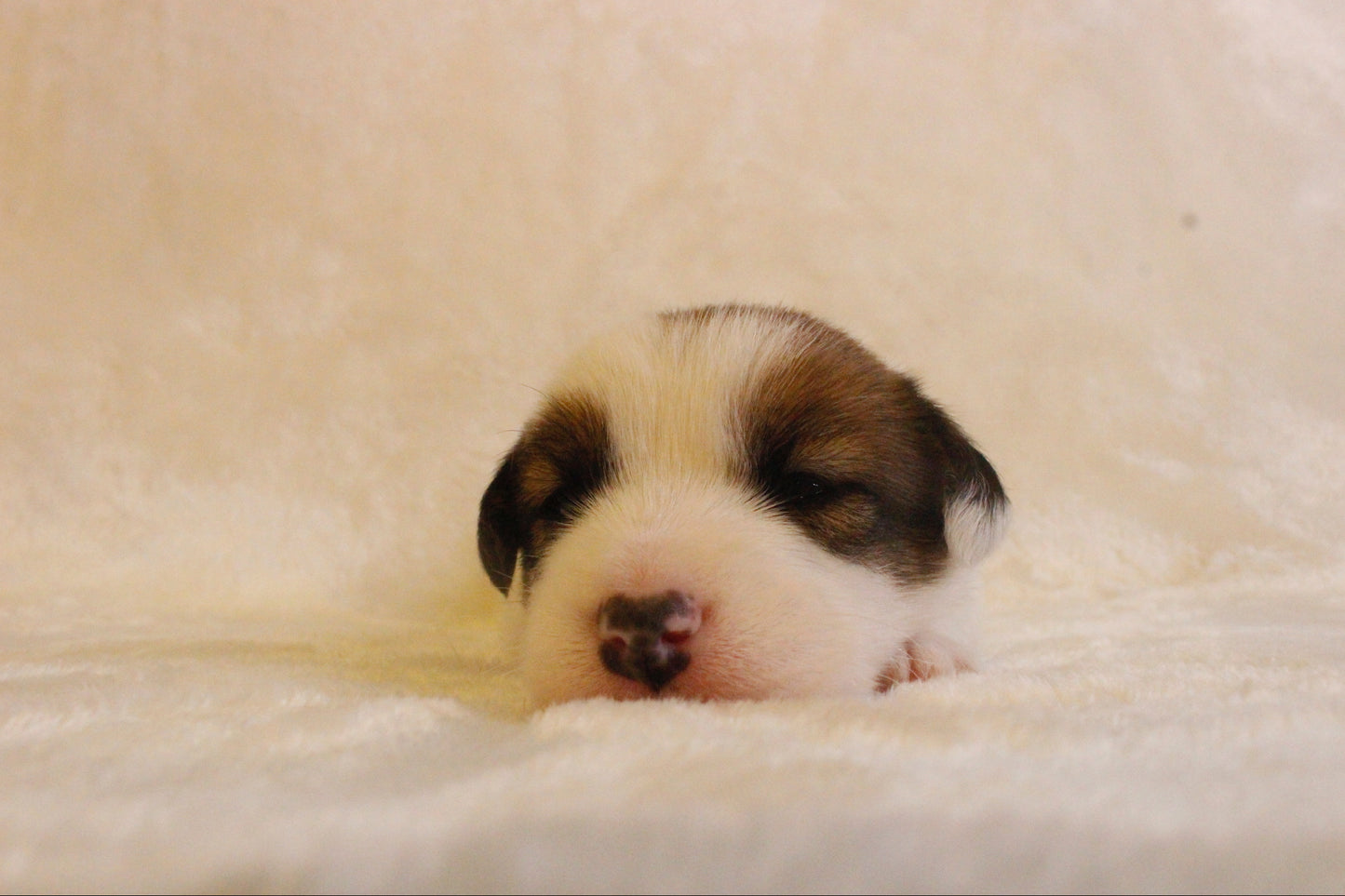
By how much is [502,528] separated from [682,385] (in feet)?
1.67

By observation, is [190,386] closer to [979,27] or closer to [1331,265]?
[979,27]

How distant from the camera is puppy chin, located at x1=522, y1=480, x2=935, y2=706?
1126mm

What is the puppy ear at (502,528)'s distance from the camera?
1.73 metres

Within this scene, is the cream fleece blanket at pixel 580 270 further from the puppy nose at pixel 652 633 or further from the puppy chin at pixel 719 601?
the puppy nose at pixel 652 633

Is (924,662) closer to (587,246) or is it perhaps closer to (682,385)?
(682,385)

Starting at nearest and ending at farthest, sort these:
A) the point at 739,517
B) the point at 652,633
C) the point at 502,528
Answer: the point at 652,633 < the point at 739,517 < the point at 502,528

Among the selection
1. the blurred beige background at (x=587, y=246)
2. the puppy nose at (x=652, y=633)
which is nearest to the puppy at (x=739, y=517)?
the puppy nose at (x=652, y=633)

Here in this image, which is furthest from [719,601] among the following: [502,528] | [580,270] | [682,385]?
[580,270]

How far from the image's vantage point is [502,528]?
5.80 ft

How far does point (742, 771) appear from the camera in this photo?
28.9 inches

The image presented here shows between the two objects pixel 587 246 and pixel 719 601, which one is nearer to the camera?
pixel 719 601

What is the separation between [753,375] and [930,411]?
37cm

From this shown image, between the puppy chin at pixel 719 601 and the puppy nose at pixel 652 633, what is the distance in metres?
0.01

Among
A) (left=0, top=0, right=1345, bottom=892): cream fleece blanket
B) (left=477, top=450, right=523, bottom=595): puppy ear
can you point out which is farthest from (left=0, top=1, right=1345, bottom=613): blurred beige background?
(left=477, top=450, right=523, bottom=595): puppy ear
